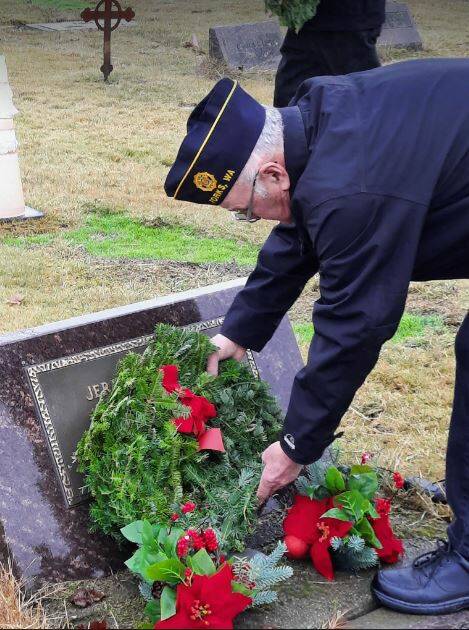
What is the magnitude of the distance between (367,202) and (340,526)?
100 cm

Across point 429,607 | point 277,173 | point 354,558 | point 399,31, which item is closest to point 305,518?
point 354,558

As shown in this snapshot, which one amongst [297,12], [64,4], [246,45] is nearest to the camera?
[297,12]

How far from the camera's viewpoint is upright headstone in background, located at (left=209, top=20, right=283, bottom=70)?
40.0 ft

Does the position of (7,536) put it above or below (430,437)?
above

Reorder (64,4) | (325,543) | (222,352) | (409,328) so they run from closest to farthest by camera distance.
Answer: (325,543) → (222,352) → (409,328) → (64,4)

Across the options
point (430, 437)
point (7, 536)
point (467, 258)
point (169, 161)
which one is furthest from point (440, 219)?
point (169, 161)

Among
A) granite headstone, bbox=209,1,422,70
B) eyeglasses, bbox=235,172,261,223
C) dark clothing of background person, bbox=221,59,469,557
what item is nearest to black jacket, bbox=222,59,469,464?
dark clothing of background person, bbox=221,59,469,557

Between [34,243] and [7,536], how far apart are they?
137 inches

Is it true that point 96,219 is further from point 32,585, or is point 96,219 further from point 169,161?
point 32,585

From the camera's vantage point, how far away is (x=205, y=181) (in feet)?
7.23

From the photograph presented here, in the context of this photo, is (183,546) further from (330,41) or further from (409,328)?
(330,41)

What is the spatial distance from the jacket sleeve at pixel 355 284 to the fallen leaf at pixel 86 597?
78 cm

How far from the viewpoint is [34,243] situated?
18.8ft

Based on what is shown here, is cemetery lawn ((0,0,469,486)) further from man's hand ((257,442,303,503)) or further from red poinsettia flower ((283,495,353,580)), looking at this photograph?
man's hand ((257,442,303,503))
